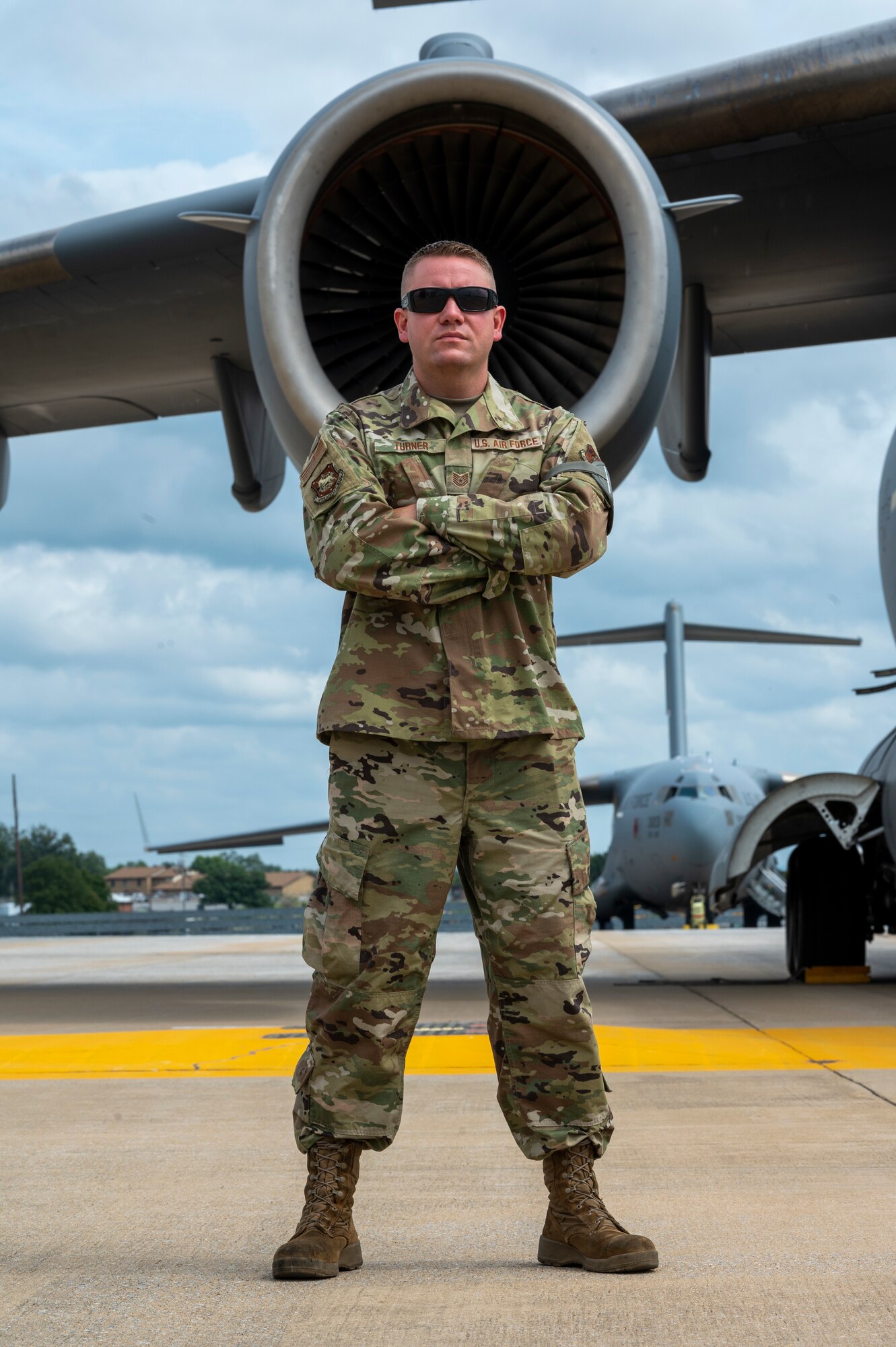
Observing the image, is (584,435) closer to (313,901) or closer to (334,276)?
(313,901)

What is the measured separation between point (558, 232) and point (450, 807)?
12.6 feet

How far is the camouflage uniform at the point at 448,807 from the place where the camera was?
2.29 m

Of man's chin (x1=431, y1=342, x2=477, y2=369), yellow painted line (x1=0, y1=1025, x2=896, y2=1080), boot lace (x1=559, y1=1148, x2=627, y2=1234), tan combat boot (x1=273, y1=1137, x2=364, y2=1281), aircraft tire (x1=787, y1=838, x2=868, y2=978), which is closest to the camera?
tan combat boot (x1=273, y1=1137, x2=364, y2=1281)

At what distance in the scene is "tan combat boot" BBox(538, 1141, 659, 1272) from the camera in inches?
83.6

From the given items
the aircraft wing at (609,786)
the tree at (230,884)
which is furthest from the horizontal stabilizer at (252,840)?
the tree at (230,884)

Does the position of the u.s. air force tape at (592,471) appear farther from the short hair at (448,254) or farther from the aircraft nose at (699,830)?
the aircraft nose at (699,830)

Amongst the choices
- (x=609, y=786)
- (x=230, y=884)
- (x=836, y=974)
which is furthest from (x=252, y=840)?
(x=230, y=884)

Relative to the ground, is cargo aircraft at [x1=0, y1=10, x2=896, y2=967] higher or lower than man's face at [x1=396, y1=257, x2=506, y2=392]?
higher

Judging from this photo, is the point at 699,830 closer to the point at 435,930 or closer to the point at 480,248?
the point at 480,248

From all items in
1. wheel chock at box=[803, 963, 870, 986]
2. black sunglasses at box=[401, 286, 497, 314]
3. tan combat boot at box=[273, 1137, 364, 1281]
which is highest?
black sunglasses at box=[401, 286, 497, 314]

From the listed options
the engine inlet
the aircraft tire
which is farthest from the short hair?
the aircraft tire

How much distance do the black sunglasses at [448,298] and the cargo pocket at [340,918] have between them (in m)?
0.94

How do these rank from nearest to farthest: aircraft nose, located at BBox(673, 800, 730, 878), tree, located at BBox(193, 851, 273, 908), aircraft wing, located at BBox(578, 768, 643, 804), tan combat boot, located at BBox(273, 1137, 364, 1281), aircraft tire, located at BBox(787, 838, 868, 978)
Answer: tan combat boot, located at BBox(273, 1137, 364, 1281), aircraft tire, located at BBox(787, 838, 868, 978), aircraft nose, located at BBox(673, 800, 730, 878), aircraft wing, located at BBox(578, 768, 643, 804), tree, located at BBox(193, 851, 273, 908)

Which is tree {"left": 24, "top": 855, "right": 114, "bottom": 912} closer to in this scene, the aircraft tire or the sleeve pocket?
the aircraft tire
